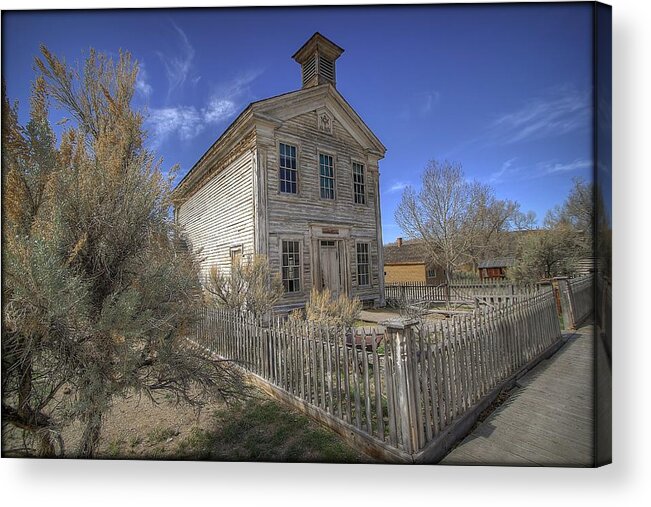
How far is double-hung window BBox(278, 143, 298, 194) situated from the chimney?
10.00ft

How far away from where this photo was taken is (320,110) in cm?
536

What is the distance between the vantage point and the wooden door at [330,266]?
632cm

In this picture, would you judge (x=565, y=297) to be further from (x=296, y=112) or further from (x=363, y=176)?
(x=296, y=112)

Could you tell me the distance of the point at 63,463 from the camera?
7.91 ft

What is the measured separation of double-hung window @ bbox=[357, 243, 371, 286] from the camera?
21.5ft

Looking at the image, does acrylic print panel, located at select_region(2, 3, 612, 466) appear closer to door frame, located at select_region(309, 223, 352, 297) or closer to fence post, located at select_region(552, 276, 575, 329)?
fence post, located at select_region(552, 276, 575, 329)

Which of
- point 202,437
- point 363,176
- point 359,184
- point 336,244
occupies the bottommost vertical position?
point 202,437

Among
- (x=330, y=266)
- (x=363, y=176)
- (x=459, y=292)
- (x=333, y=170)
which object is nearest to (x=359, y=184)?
(x=363, y=176)

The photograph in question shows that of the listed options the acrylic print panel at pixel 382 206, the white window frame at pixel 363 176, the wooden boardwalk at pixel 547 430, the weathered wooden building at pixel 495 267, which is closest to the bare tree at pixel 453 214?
the acrylic print panel at pixel 382 206

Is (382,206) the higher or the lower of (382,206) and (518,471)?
the higher

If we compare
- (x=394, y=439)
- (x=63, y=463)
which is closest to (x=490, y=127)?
(x=394, y=439)

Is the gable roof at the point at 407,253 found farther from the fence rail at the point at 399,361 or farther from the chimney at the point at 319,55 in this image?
the chimney at the point at 319,55

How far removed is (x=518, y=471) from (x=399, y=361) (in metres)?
1.34

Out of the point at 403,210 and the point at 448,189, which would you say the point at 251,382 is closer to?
the point at 403,210
